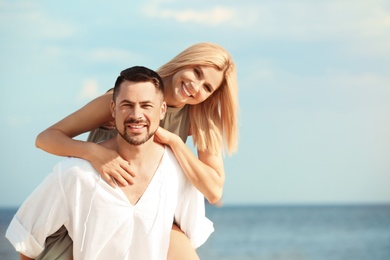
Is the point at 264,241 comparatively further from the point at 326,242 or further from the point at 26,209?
the point at 26,209

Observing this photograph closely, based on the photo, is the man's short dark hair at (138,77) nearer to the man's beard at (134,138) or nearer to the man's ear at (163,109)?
the man's ear at (163,109)

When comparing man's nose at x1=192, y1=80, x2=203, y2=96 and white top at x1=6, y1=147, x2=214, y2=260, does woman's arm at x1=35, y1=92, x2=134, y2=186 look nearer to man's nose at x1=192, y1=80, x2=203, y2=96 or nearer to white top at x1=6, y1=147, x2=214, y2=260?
white top at x1=6, y1=147, x2=214, y2=260

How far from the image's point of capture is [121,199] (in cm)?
378

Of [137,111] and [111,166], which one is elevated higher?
[137,111]

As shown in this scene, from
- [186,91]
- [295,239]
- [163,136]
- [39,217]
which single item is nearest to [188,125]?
[186,91]

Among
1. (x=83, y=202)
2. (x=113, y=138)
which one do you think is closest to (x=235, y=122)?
(x=113, y=138)

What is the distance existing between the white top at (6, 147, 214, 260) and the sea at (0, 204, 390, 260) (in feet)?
66.8

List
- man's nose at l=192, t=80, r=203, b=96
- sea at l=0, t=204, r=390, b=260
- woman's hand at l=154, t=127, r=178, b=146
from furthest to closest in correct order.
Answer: sea at l=0, t=204, r=390, b=260 < man's nose at l=192, t=80, r=203, b=96 < woman's hand at l=154, t=127, r=178, b=146

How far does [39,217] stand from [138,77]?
77cm

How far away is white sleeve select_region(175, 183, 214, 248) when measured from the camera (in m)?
4.00

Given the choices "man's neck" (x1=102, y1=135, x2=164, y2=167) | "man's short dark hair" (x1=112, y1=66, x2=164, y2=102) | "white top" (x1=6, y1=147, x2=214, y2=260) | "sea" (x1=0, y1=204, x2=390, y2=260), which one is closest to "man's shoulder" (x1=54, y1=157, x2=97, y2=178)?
"white top" (x1=6, y1=147, x2=214, y2=260)

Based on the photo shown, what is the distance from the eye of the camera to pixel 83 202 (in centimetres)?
373

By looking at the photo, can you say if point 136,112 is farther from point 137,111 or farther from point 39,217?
point 39,217

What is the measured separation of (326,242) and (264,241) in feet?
7.85
